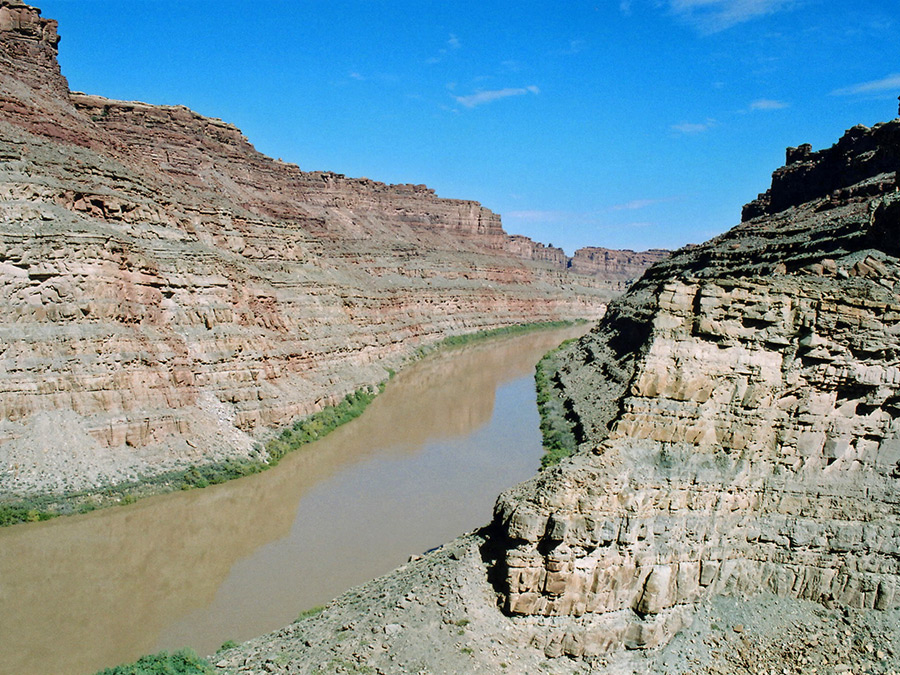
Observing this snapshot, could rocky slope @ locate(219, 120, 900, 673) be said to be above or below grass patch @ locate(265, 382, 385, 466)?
above

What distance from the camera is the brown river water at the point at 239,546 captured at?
14.6 metres

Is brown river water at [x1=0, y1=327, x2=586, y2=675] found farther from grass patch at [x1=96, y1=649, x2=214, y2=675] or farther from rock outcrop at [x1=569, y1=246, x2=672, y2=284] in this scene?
rock outcrop at [x1=569, y1=246, x2=672, y2=284]

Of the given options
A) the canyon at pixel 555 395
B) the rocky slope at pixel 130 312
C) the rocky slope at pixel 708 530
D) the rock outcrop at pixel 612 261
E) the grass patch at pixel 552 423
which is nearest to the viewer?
the rocky slope at pixel 708 530

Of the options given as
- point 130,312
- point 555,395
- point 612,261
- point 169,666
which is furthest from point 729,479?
point 612,261

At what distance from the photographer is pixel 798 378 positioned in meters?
10.3

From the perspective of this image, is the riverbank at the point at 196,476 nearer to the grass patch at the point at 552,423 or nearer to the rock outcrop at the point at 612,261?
the grass patch at the point at 552,423

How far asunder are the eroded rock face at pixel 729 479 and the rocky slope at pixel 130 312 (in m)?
15.5

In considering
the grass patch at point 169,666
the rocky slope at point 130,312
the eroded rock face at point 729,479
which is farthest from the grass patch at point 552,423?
the grass patch at point 169,666

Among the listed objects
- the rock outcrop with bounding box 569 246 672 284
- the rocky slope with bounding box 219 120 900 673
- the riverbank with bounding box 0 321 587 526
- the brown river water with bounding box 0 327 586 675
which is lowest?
the brown river water with bounding box 0 327 586 675

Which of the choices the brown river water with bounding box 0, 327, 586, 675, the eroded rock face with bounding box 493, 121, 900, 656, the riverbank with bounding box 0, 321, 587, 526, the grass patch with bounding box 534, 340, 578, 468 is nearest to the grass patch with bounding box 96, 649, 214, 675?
the brown river water with bounding box 0, 327, 586, 675

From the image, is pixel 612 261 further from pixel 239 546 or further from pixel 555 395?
pixel 239 546

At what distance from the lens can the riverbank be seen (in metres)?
18.7

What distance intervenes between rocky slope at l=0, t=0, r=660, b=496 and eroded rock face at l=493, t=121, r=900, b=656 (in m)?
15.5

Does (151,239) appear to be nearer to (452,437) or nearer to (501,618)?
(452,437)
